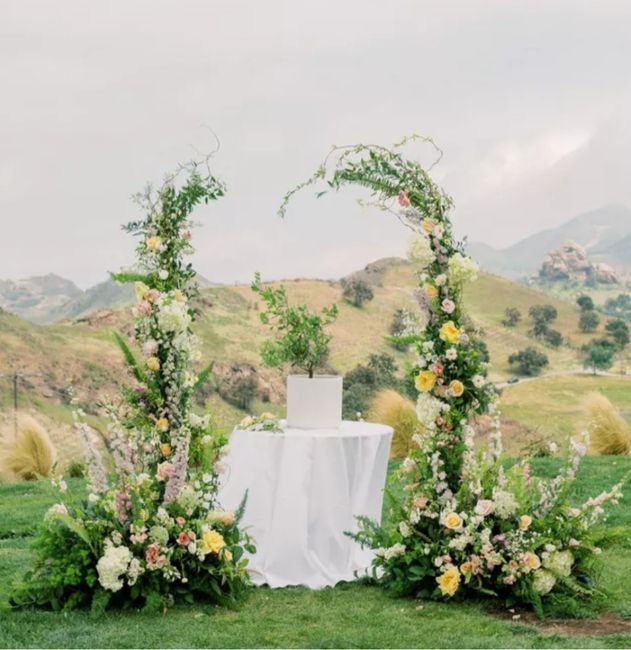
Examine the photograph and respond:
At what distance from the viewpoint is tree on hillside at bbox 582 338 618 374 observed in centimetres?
3662

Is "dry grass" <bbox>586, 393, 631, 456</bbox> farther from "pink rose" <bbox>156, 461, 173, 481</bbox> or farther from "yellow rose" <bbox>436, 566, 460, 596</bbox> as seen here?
"pink rose" <bbox>156, 461, 173, 481</bbox>

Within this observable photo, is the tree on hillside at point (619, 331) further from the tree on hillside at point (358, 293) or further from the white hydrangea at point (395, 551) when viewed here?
the white hydrangea at point (395, 551)

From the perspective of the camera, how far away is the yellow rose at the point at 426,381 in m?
6.11

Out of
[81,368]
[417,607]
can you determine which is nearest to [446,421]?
A: [417,607]

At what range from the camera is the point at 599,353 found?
37.1 meters

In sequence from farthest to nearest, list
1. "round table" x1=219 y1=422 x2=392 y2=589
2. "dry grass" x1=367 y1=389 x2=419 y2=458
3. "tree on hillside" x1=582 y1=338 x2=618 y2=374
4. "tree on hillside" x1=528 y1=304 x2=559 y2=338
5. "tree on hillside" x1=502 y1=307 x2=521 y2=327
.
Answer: "tree on hillside" x1=502 y1=307 x2=521 y2=327
"tree on hillside" x1=528 y1=304 x2=559 y2=338
"tree on hillside" x1=582 y1=338 x2=618 y2=374
"dry grass" x1=367 y1=389 x2=419 y2=458
"round table" x1=219 y1=422 x2=392 y2=589

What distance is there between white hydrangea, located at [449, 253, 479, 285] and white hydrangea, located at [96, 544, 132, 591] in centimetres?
249

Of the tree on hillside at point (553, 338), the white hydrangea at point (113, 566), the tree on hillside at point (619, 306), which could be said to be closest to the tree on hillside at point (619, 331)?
the tree on hillside at point (553, 338)

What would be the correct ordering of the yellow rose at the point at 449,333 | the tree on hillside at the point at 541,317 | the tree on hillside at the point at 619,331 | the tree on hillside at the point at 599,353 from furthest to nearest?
the tree on hillside at the point at 541,317 < the tree on hillside at the point at 619,331 < the tree on hillside at the point at 599,353 < the yellow rose at the point at 449,333

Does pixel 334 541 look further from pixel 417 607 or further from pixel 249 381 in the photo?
pixel 249 381

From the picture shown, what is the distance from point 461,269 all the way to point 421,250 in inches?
10.5

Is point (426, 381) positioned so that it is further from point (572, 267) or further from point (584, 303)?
point (572, 267)

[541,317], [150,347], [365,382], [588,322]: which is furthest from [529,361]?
[150,347]

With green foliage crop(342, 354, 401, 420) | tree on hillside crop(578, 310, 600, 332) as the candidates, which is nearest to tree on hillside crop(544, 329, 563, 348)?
tree on hillside crop(578, 310, 600, 332)
